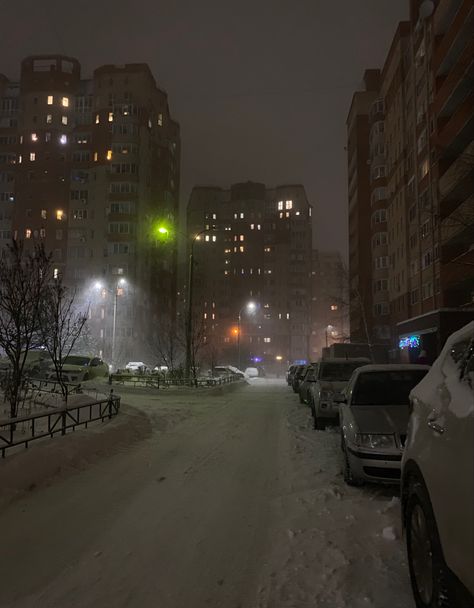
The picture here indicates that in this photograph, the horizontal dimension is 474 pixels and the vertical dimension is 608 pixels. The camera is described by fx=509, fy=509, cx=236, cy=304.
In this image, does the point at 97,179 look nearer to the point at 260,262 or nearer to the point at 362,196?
the point at 362,196

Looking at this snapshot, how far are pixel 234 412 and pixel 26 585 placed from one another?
13.5 meters

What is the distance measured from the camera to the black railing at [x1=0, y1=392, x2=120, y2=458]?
26.7 feet

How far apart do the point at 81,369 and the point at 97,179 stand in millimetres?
59008

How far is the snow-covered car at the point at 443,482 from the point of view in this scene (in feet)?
8.37

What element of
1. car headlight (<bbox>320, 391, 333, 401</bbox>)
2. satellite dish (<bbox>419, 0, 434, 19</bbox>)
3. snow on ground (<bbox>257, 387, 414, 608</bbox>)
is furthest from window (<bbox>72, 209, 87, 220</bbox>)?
snow on ground (<bbox>257, 387, 414, 608</bbox>)

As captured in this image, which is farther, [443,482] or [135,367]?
[135,367]

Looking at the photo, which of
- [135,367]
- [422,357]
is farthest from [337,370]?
[135,367]

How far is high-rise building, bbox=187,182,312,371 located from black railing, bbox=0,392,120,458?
10138 cm

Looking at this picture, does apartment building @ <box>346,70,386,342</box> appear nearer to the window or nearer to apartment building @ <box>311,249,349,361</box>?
the window

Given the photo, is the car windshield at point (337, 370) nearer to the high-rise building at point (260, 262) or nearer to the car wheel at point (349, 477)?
the car wheel at point (349, 477)

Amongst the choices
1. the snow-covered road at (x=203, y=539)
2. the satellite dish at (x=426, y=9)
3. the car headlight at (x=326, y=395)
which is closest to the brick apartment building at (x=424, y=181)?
the satellite dish at (x=426, y=9)

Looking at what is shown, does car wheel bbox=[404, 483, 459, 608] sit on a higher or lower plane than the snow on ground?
higher

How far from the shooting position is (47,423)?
11789mm

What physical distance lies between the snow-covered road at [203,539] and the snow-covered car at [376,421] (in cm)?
37
